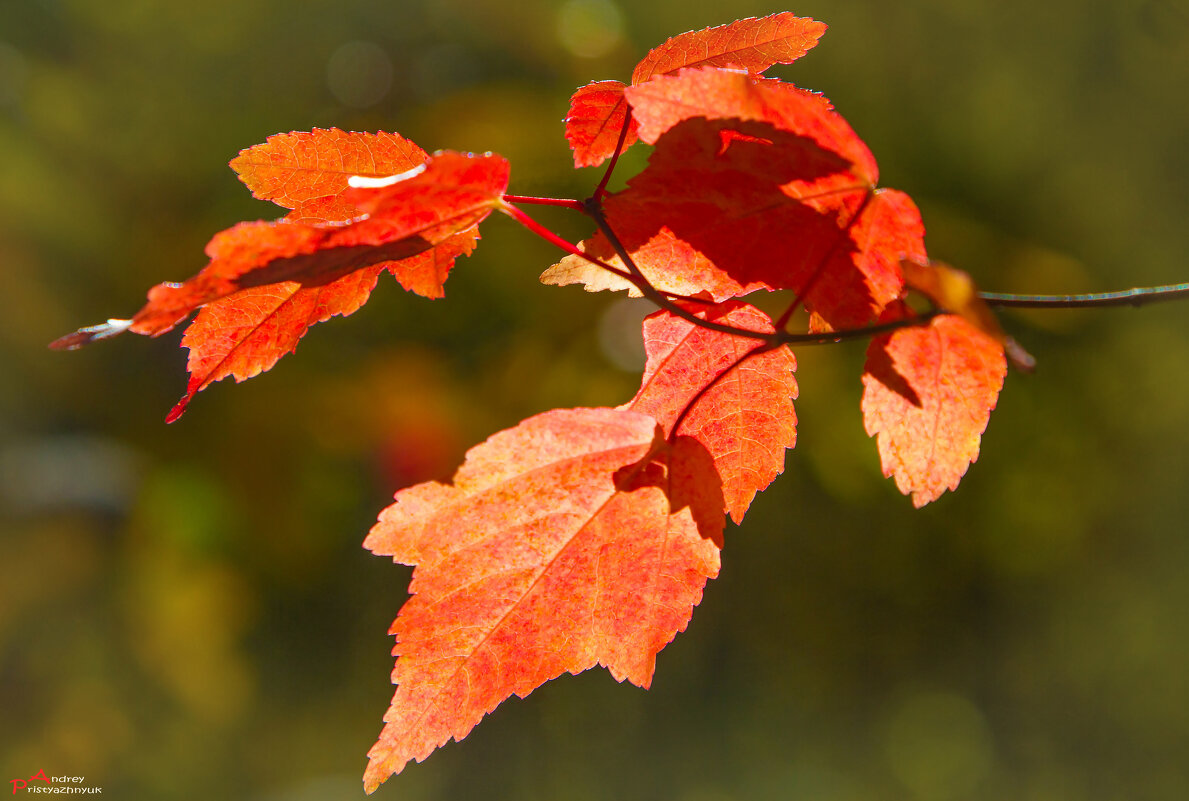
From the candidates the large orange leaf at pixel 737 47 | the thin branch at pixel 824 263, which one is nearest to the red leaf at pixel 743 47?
the large orange leaf at pixel 737 47

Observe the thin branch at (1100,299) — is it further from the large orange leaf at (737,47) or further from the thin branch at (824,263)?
the large orange leaf at (737,47)

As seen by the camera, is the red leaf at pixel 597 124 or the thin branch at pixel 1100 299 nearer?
the thin branch at pixel 1100 299

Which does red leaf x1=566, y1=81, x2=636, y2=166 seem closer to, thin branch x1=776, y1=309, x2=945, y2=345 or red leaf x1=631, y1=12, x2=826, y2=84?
red leaf x1=631, y1=12, x2=826, y2=84

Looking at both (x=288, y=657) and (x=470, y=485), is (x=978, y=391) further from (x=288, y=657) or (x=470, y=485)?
(x=288, y=657)

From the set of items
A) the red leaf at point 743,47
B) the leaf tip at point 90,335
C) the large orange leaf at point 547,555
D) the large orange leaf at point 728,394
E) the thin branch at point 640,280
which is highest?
the red leaf at point 743,47

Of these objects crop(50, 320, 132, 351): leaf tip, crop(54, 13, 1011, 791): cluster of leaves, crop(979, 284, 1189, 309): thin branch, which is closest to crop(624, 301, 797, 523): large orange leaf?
crop(54, 13, 1011, 791): cluster of leaves

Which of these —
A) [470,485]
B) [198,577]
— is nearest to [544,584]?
[470,485]

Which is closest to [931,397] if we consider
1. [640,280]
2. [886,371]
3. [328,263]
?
[886,371]
